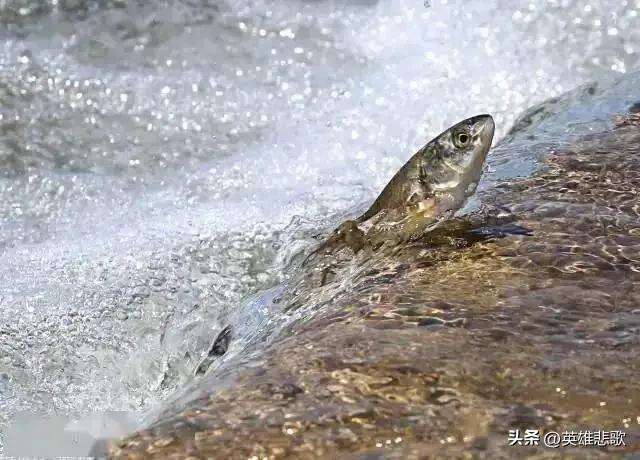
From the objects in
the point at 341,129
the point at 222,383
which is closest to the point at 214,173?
the point at 341,129

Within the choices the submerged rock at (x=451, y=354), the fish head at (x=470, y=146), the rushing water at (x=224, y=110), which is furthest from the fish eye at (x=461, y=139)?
the rushing water at (x=224, y=110)

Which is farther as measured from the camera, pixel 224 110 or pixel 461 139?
pixel 224 110

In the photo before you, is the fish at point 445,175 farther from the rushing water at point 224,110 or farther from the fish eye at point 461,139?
the rushing water at point 224,110

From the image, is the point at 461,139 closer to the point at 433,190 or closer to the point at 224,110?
the point at 433,190

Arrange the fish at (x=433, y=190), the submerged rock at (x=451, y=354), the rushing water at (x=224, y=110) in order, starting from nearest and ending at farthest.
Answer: the submerged rock at (x=451, y=354), the fish at (x=433, y=190), the rushing water at (x=224, y=110)

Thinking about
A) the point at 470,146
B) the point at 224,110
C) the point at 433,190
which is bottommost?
the point at 224,110

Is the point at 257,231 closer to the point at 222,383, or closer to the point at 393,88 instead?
the point at 393,88

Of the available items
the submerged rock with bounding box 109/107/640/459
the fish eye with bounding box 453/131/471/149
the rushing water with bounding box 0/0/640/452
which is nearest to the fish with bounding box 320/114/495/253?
the fish eye with bounding box 453/131/471/149

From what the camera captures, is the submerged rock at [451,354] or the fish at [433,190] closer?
the submerged rock at [451,354]

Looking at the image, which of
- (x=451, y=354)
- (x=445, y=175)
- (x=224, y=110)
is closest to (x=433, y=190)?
(x=445, y=175)
